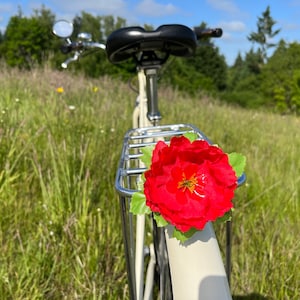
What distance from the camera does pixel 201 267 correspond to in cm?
57

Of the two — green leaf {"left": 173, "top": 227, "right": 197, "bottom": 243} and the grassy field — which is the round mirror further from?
green leaf {"left": 173, "top": 227, "right": 197, "bottom": 243}

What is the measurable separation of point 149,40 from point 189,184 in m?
0.58

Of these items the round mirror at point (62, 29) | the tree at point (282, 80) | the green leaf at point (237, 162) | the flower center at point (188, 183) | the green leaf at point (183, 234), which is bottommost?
the green leaf at point (183, 234)

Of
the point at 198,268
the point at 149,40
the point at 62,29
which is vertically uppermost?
the point at 62,29

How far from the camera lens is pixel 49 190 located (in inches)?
61.4

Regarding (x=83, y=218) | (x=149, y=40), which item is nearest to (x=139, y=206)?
(x=149, y=40)

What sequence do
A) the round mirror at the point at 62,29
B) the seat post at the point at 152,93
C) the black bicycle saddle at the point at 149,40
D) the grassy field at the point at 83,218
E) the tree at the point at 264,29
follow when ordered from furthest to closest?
the tree at the point at 264,29
the round mirror at the point at 62,29
the grassy field at the point at 83,218
the seat post at the point at 152,93
the black bicycle saddle at the point at 149,40

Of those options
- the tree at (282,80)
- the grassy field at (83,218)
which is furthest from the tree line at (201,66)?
the grassy field at (83,218)

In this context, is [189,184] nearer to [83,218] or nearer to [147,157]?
[147,157]

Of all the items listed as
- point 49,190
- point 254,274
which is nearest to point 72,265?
point 49,190

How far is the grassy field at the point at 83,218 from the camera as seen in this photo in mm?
1242

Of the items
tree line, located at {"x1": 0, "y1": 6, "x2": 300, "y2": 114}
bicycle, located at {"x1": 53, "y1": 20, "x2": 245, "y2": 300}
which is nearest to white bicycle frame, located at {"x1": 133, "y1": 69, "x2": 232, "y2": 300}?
bicycle, located at {"x1": 53, "y1": 20, "x2": 245, "y2": 300}

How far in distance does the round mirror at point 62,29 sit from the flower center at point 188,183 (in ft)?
3.71

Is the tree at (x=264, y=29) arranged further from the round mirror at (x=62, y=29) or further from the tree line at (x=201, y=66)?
the round mirror at (x=62, y=29)
